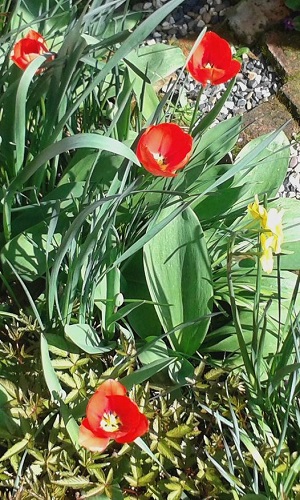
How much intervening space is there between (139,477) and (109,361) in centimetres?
37

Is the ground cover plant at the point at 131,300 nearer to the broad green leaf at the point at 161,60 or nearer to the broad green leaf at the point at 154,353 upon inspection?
the broad green leaf at the point at 154,353

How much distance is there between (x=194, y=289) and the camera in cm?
151

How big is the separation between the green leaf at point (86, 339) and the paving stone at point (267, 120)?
3.16ft

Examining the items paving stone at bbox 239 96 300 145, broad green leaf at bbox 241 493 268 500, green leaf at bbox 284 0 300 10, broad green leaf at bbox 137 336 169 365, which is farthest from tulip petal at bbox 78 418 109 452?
green leaf at bbox 284 0 300 10

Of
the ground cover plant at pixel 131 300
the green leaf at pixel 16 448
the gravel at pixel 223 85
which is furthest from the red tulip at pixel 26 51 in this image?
the gravel at pixel 223 85

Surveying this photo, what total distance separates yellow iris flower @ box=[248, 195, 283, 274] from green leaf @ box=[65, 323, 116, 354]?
0.44 metres

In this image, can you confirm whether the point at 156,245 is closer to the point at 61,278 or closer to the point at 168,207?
the point at 168,207

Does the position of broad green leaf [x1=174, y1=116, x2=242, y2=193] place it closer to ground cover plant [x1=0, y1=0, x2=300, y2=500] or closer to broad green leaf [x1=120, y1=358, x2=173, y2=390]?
ground cover plant [x1=0, y1=0, x2=300, y2=500]

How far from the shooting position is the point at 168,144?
122 centimetres

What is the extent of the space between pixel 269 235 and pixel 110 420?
45cm

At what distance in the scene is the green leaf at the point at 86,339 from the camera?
53.7 inches

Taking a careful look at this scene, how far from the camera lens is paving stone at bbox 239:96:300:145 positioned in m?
2.15

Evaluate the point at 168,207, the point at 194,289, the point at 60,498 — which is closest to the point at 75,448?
the point at 60,498

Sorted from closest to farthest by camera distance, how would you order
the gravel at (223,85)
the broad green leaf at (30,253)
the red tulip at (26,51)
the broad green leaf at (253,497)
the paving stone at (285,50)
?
the broad green leaf at (253,497)
the red tulip at (26,51)
the broad green leaf at (30,253)
the gravel at (223,85)
the paving stone at (285,50)
